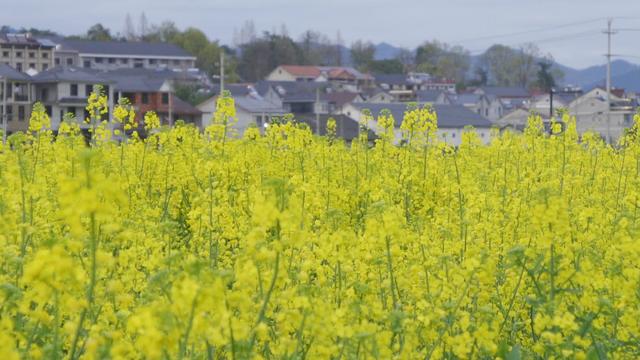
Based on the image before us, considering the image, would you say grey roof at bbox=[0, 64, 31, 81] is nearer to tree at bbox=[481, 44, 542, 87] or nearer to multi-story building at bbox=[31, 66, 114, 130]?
multi-story building at bbox=[31, 66, 114, 130]

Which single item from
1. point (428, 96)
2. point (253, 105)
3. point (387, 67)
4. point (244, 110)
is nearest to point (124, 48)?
point (428, 96)

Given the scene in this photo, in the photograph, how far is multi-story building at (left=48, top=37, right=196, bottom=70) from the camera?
86.5 m

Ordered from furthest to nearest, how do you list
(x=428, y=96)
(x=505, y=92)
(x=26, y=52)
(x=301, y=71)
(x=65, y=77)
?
(x=301, y=71) < (x=505, y=92) < (x=26, y=52) < (x=428, y=96) < (x=65, y=77)

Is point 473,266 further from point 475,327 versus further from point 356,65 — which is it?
point 356,65

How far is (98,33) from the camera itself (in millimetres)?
111562

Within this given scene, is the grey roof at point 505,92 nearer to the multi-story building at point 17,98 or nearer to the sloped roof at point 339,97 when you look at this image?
the sloped roof at point 339,97

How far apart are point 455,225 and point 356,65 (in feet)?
378

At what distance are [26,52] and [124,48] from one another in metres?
13.7

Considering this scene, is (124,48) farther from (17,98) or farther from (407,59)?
(17,98)

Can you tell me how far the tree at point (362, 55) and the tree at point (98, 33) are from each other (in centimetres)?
2829

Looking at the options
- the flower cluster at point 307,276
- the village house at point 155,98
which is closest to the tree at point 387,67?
A: the village house at point 155,98

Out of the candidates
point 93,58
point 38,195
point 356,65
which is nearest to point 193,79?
point 93,58

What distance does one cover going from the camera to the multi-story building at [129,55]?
86500 mm

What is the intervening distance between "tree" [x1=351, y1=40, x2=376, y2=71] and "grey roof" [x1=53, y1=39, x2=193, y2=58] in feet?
96.3
